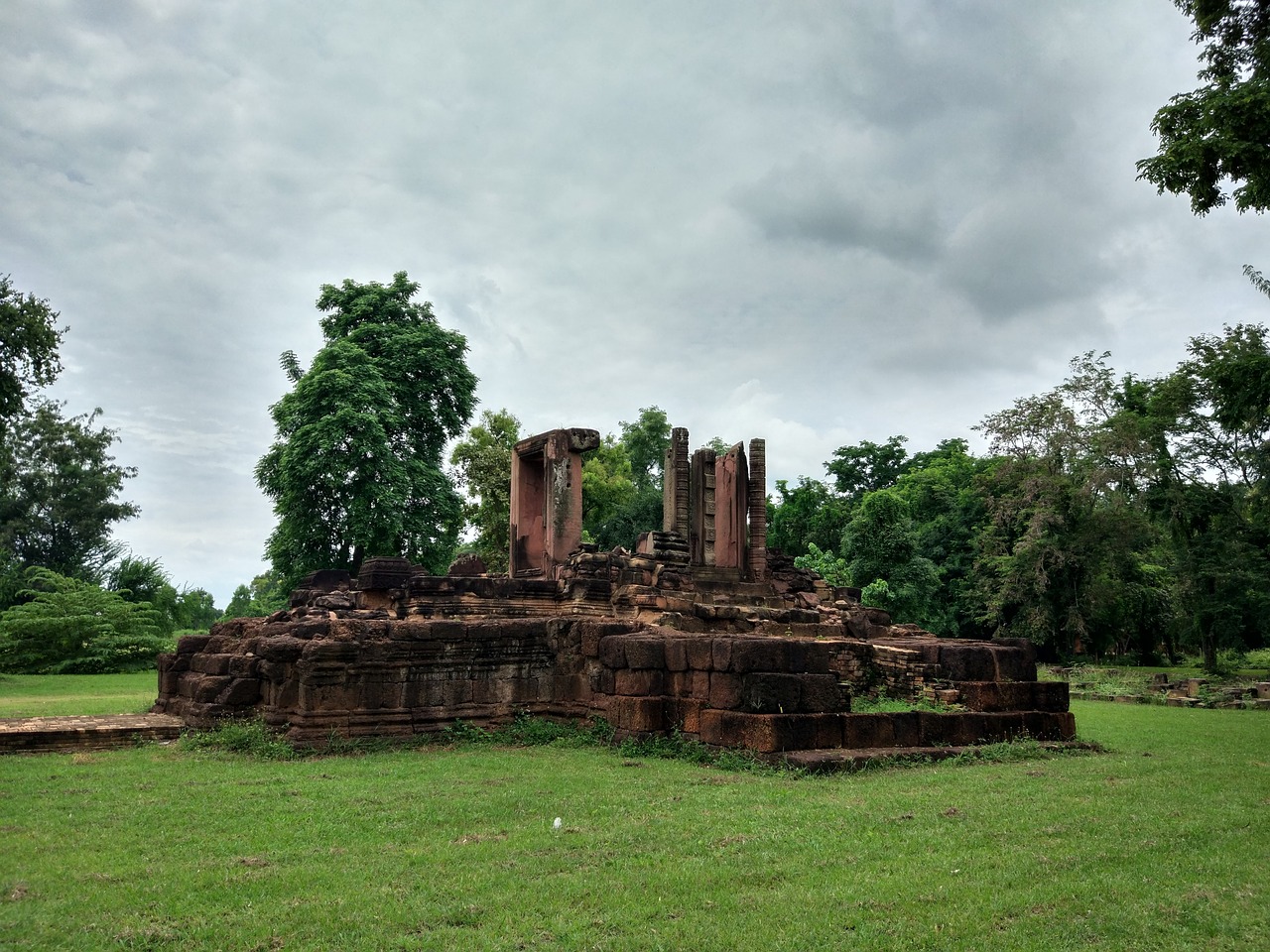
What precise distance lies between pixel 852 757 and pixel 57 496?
4369cm

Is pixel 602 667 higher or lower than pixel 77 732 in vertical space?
higher

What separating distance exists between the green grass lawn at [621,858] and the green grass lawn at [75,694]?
5.44 metres

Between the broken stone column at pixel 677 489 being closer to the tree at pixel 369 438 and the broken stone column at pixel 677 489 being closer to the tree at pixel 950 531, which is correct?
the tree at pixel 369 438

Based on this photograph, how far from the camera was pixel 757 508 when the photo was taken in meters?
20.0

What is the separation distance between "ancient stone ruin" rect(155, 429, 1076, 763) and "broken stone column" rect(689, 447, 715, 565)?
3.44m

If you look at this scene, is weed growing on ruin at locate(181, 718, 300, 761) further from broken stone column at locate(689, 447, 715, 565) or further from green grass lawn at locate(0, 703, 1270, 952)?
broken stone column at locate(689, 447, 715, 565)

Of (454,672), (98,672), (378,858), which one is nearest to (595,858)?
(378,858)

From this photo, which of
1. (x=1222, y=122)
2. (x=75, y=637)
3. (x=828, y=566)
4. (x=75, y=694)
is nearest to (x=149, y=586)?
(x=75, y=637)

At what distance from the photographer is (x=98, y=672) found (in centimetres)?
2544

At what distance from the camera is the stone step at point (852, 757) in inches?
343

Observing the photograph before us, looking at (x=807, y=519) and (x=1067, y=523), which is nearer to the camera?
(x=1067, y=523)

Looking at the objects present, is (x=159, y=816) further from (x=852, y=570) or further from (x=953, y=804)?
(x=852, y=570)

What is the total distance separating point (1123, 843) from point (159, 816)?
644 cm

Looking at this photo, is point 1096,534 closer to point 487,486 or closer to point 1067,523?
point 1067,523
